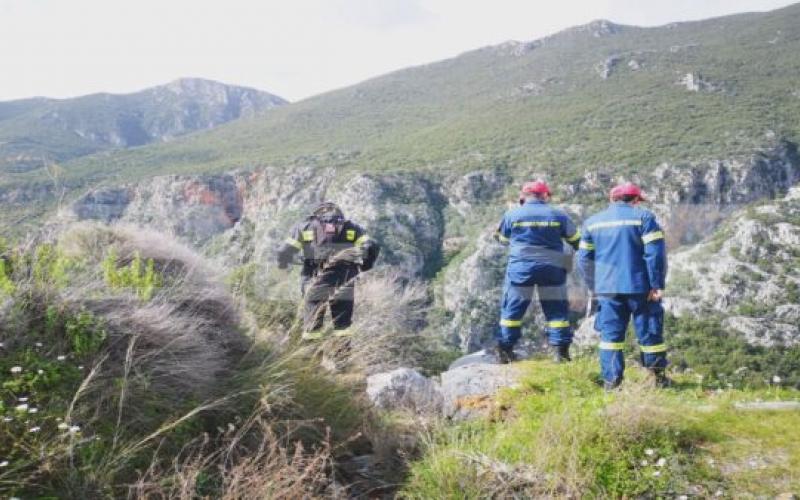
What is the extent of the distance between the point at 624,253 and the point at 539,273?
1.05 meters

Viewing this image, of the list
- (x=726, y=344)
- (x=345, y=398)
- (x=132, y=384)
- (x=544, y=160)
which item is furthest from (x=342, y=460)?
(x=544, y=160)

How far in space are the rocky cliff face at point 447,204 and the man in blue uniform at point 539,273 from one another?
3859 centimetres

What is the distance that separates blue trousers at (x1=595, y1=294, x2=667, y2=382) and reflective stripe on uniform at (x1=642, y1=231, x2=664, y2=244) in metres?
0.52

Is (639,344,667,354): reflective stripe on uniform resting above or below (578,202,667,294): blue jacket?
below

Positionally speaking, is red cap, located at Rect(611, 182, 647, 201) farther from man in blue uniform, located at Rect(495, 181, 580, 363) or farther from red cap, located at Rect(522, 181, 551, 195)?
red cap, located at Rect(522, 181, 551, 195)

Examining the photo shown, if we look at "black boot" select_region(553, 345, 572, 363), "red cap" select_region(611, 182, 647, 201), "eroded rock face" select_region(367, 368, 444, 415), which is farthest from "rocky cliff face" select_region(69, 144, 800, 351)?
"eroded rock face" select_region(367, 368, 444, 415)

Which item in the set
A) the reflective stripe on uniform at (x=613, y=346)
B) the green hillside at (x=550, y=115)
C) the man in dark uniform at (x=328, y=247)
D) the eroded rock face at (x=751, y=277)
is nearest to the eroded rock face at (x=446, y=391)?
the reflective stripe on uniform at (x=613, y=346)

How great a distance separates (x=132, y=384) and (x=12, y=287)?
77 cm

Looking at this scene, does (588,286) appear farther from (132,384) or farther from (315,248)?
(132,384)

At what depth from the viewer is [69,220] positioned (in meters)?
4.30

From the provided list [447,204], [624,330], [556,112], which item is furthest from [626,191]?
[556,112]

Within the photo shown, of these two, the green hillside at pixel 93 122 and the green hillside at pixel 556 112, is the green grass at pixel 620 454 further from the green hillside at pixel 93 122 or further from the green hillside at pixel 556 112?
the green hillside at pixel 93 122

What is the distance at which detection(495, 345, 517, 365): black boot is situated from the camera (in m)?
6.01

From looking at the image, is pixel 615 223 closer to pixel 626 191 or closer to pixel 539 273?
pixel 626 191
